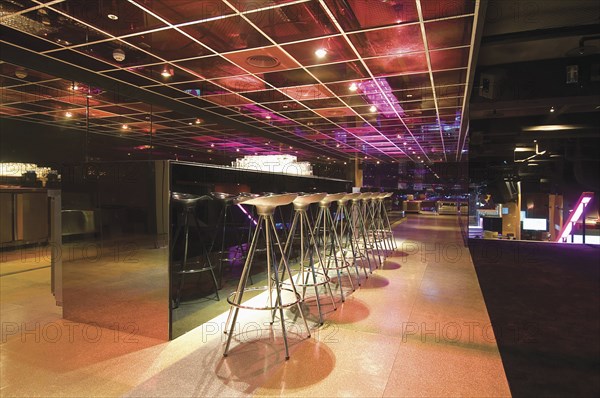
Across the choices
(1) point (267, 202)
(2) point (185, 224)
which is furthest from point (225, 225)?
(1) point (267, 202)

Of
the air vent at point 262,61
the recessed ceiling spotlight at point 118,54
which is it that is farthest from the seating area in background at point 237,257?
the recessed ceiling spotlight at point 118,54

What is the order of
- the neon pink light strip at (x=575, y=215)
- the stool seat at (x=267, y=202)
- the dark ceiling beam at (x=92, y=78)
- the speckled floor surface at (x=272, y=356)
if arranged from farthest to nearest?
1. the dark ceiling beam at (x=92, y=78)
2. the neon pink light strip at (x=575, y=215)
3. the stool seat at (x=267, y=202)
4. the speckled floor surface at (x=272, y=356)

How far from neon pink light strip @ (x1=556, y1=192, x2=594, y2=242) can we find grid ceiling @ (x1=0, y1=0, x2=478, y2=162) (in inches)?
80.1

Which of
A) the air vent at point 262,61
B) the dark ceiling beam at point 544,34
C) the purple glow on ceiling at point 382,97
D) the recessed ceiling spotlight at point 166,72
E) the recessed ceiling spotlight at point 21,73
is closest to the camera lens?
the dark ceiling beam at point 544,34

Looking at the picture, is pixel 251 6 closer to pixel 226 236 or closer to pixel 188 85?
pixel 226 236

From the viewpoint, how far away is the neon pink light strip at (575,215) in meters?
3.70

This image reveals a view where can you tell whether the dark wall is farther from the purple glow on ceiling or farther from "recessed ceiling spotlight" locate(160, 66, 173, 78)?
the purple glow on ceiling

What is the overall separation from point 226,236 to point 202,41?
2178 mm

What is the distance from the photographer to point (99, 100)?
19.1ft

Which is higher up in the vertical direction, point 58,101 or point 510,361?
point 58,101

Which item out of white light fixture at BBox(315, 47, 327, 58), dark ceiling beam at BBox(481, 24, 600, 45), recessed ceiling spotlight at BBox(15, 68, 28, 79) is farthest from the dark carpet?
recessed ceiling spotlight at BBox(15, 68, 28, 79)

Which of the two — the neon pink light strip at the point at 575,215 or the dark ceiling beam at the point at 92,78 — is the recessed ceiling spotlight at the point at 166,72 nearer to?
the dark ceiling beam at the point at 92,78

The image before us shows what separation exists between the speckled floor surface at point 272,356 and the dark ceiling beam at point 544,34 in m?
2.66

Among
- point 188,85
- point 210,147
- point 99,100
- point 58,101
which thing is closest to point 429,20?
point 188,85
